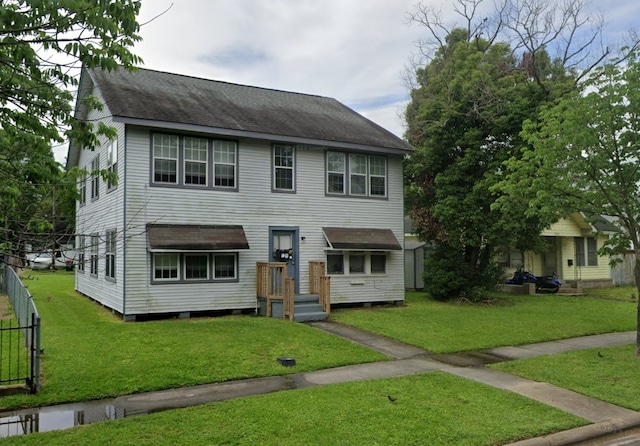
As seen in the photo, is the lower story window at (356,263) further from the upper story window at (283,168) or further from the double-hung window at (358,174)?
the upper story window at (283,168)

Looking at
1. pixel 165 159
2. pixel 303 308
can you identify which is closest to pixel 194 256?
pixel 165 159

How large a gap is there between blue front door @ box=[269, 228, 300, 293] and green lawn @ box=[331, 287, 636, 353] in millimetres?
1945

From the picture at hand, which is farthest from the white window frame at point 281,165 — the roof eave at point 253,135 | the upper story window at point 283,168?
the roof eave at point 253,135

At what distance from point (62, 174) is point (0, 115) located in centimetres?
90

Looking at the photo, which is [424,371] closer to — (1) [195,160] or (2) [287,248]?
(2) [287,248]

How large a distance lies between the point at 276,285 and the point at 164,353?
18.5ft

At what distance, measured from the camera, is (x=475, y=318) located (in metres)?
15.1

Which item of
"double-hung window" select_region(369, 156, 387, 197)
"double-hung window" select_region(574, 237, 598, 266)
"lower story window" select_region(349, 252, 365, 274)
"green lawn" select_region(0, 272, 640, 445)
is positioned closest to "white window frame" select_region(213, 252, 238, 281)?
"green lawn" select_region(0, 272, 640, 445)

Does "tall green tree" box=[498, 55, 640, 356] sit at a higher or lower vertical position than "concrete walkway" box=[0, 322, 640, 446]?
higher

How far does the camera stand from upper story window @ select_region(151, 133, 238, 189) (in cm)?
1448

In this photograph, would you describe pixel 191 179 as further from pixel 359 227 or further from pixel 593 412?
pixel 593 412

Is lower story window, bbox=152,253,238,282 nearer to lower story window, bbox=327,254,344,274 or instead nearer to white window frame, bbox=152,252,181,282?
white window frame, bbox=152,252,181,282

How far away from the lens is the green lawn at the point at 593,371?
766 cm

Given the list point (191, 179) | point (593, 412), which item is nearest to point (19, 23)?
point (593, 412)
